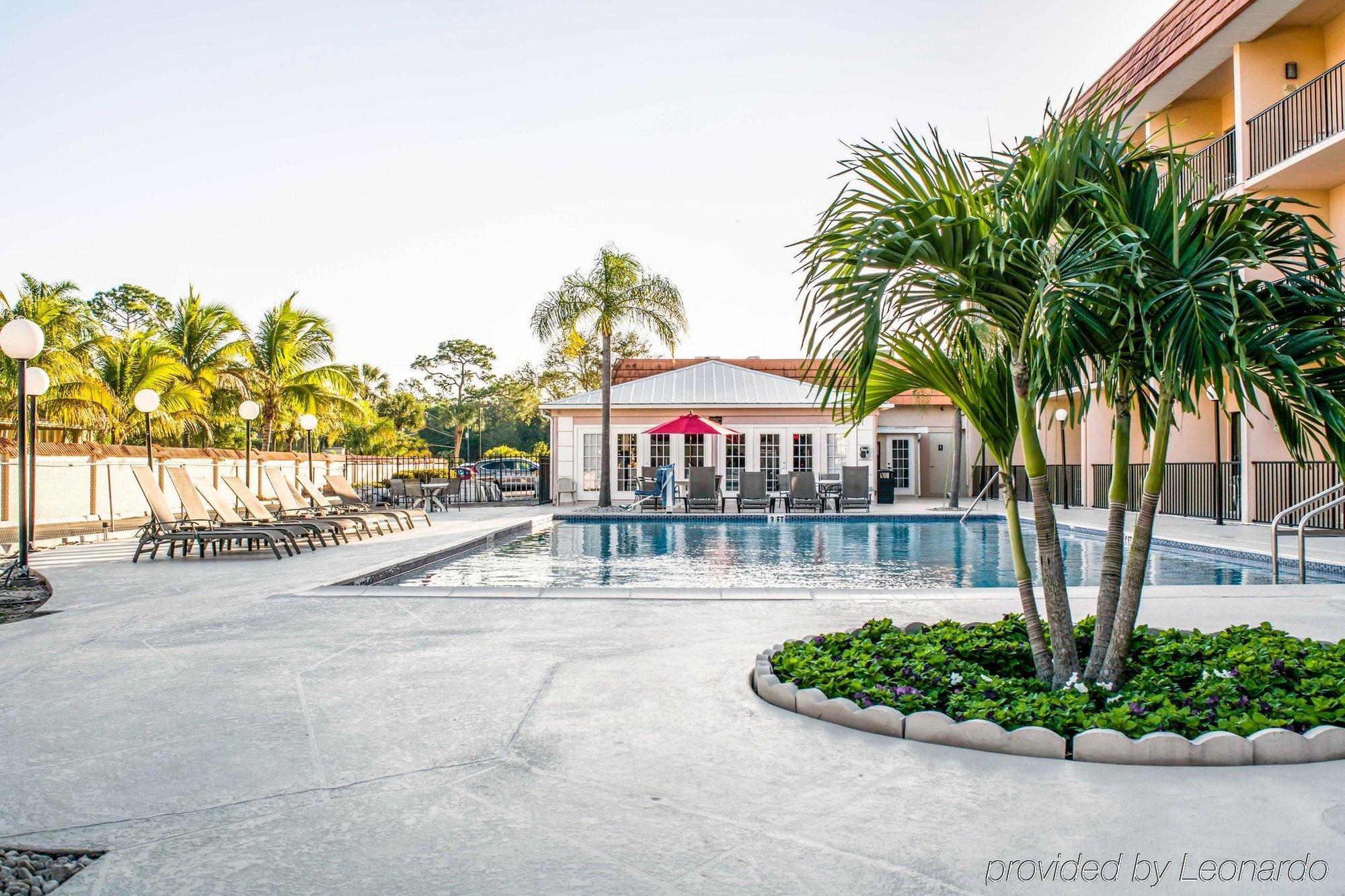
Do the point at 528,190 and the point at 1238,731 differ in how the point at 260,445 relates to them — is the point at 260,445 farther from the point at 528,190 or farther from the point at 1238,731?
the point at 1238,731

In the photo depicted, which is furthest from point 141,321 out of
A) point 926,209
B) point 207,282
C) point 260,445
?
point 926,209

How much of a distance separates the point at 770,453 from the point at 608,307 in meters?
5.80

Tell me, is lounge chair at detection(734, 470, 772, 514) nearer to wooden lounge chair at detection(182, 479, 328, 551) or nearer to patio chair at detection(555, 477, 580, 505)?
patio chair at detection(555, 477, 580, 505)

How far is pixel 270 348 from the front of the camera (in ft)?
75.2

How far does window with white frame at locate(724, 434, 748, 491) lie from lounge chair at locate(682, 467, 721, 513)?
12.8 feet

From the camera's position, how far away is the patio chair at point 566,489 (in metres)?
23.0

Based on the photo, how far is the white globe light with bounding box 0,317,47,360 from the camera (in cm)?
888

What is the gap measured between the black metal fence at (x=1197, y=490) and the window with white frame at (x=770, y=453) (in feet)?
27.0

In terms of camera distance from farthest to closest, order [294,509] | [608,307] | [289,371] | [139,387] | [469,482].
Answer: [469,482]
[289,371]
[139,387]
[608,307]
[294,509]

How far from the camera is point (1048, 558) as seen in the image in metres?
3.85

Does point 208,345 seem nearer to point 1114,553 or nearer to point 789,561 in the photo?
point 789,561

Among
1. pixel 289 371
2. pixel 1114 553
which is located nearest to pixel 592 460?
pixel 289 371

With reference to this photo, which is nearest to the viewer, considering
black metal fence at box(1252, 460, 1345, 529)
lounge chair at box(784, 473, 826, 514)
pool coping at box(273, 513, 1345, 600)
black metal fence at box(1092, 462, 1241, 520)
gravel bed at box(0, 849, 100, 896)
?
gravel bed at box(0, 849, 100, 896)

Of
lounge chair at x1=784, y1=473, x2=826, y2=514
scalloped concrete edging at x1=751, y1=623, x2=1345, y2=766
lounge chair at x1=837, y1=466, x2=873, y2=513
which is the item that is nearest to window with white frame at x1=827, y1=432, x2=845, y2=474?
lounge chair at x1=837, y1=466, x2=873, y2=513
